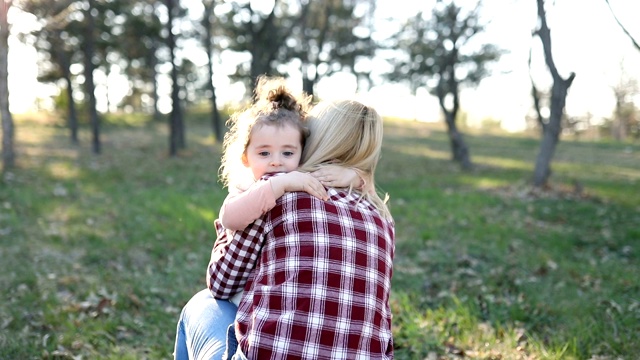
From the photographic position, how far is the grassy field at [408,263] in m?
4.20

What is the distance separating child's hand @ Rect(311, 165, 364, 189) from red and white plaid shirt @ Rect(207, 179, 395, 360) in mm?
43

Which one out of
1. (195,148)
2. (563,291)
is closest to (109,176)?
(195,148)

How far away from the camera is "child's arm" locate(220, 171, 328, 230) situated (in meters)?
2.09

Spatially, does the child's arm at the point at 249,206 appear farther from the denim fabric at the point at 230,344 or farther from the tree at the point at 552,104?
the tree at the point at 552,104

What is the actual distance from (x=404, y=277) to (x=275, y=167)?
393 centimetres

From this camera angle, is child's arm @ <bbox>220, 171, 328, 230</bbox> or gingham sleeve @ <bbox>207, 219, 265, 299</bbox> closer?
child's arm @ <bbox>220, 171, 328, 230</bbox>

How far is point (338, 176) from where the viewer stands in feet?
7.29

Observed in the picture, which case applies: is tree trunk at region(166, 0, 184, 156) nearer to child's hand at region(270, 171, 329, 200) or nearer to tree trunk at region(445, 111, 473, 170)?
tree trunk at region(445, 111, 473, 170)

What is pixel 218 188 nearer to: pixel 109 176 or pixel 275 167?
pixel 109 176

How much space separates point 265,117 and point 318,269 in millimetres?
666

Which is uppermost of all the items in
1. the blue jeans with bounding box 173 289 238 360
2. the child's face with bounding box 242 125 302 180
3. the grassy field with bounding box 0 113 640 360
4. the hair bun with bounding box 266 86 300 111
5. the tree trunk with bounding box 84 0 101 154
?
the tree trunk with bounding box 84 0 101 154

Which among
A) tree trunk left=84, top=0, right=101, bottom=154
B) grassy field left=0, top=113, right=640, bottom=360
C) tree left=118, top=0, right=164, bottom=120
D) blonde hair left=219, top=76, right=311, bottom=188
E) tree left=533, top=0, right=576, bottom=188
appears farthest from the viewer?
tree left=118, top=0, right=164, bottom=120

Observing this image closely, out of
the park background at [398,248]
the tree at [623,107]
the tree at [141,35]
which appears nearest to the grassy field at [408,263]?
the park background at [398,248]

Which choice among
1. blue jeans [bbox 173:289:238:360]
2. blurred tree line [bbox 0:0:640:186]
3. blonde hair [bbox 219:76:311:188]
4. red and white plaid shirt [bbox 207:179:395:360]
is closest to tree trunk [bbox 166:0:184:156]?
blurred tree line [bbox 0:0:640:186]
